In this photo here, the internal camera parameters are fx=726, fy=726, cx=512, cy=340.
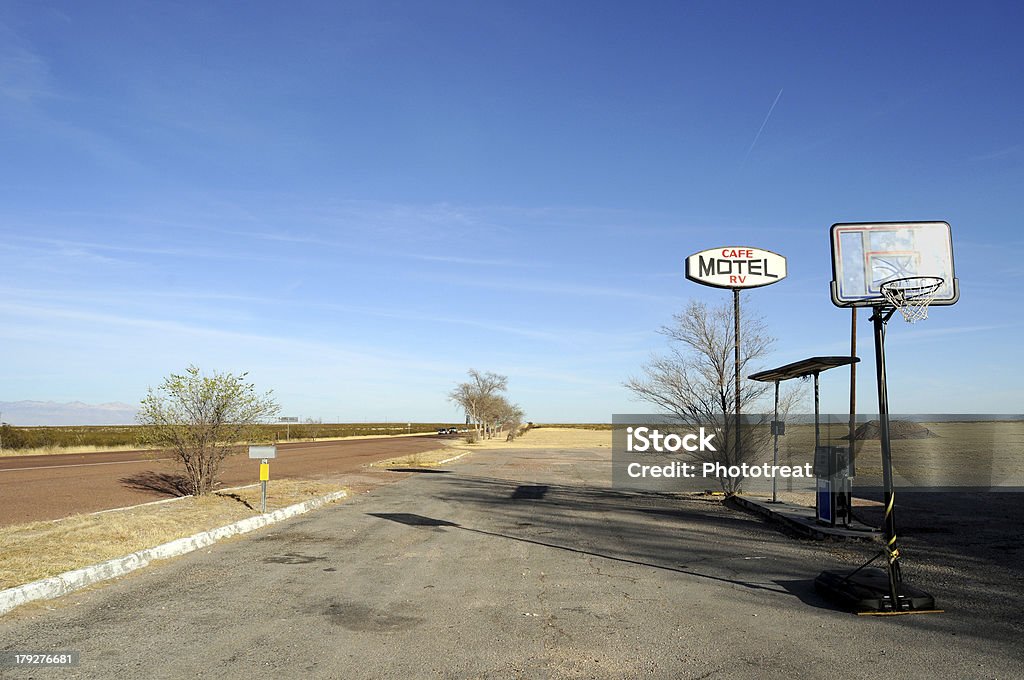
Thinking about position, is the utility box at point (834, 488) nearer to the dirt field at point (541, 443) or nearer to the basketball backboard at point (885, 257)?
the basketball backboard at point (885, 257)

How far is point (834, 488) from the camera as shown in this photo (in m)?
12.2

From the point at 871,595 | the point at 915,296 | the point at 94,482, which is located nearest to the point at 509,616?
the point at 871,595

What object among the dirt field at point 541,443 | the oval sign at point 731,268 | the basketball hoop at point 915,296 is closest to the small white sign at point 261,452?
the basketball hoop at point 915,296

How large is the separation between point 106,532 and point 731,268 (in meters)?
16.1

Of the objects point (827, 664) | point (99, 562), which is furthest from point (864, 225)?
point (99, 562)

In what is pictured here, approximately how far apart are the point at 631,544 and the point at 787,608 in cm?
432

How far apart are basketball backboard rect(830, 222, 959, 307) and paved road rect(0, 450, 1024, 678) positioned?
3531 mm

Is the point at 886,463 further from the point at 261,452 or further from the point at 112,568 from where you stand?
the point at 261,452

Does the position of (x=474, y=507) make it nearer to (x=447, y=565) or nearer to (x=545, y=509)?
(x=545, y=509)

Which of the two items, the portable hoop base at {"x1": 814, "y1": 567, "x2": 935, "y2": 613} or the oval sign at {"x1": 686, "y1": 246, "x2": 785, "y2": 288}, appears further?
the oval sign at {"x1": 686, "y1": 246, "x2": 785, "y2": 288}

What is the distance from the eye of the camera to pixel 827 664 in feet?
18.0

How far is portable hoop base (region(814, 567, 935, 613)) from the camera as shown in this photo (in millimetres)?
6990
